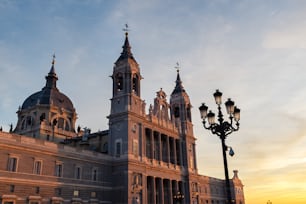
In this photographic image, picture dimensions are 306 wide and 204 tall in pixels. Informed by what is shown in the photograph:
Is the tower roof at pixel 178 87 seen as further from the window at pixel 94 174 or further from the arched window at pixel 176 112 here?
the window at pixel 94 174

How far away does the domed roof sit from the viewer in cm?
7975

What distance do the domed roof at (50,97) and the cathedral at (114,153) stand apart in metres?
0.23

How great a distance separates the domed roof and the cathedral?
232mm

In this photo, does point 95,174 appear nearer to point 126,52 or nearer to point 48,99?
point 126,52

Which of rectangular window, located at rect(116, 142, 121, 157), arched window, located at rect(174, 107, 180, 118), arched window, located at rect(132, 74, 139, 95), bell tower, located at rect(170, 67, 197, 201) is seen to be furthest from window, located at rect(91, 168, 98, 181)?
arched window, located at rect(174, 107, 180, 118)

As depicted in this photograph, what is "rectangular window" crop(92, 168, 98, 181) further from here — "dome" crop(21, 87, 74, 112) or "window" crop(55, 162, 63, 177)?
"dome" crop(21, 87, 74, 112)

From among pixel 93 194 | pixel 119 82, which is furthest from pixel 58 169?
pixel 119 82

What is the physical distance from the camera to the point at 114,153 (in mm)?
51750

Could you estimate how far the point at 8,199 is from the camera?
36031 millimetres

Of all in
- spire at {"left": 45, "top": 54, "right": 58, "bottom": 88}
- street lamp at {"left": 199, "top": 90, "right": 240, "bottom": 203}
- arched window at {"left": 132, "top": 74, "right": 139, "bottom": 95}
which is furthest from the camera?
spire at {"left": 45, "top": 54, "right": 58, "bottom": 88}

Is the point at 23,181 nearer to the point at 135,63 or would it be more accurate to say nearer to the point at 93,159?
the point at 93,159

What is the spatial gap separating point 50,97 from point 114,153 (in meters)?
36.0

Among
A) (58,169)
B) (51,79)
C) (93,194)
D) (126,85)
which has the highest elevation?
(51,79)

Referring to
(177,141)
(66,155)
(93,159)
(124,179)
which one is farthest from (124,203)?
(177,141)
